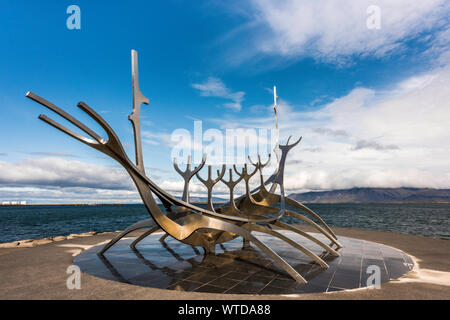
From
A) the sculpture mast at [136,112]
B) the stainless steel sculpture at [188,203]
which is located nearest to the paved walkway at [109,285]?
the stainless steel sculpture at [188,203]

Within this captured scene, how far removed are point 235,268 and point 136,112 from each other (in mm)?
6582

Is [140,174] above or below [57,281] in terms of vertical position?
above

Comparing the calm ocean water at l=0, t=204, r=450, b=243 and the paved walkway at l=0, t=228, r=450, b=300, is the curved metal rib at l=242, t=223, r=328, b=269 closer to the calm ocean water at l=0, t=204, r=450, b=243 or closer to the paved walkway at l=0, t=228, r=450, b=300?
the paved walkway at l=0, t=228, r=450, b=300

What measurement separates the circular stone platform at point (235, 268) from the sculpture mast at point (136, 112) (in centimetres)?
359

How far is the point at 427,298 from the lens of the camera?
655 cm

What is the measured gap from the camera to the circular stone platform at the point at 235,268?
24.5 ft

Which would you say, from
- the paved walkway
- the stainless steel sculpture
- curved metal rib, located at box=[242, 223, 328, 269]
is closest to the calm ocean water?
the paved walkway

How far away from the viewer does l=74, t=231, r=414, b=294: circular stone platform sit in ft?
24.5

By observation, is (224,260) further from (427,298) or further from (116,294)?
(427,298)

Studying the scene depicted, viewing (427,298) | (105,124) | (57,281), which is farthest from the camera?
(57,281)

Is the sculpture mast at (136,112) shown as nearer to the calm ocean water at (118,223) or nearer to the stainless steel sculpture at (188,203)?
the stainless steel sculpture at (188,203)

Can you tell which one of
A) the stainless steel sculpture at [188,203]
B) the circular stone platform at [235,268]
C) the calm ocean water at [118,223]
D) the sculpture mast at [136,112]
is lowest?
the calm ocean water at [118,223]
